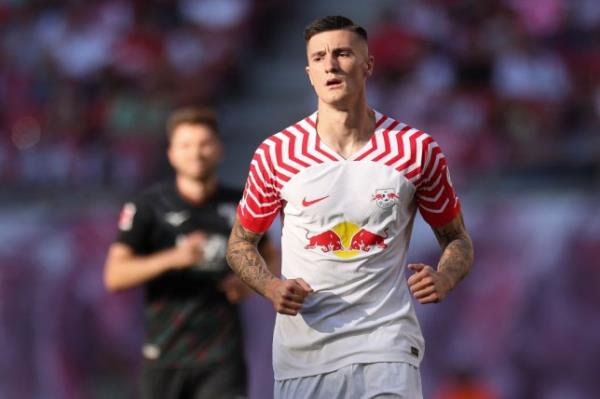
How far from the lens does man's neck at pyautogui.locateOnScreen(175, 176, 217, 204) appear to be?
6418mm

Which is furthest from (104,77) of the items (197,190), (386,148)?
(386,148)

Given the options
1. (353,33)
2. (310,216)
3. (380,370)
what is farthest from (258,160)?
(380,370)

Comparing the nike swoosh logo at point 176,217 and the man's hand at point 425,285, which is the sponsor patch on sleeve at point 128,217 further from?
the man's hand at point 425,285

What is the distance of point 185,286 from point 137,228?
1.28 feet

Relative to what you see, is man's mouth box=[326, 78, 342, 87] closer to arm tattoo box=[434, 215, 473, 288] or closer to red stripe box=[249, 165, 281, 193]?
red stripe box=[249, 165, 281, 193]

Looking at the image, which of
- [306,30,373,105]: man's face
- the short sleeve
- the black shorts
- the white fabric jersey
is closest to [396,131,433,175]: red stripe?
the white fabric jersey

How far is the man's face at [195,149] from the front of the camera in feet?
20.6

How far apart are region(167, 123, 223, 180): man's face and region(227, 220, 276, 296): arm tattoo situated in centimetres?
163

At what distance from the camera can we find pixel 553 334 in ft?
31.2

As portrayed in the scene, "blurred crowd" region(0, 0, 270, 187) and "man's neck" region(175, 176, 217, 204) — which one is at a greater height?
"blurred crowd" region(0, 0, 270, 187)

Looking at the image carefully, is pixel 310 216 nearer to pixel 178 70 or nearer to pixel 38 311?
pixel 38 311

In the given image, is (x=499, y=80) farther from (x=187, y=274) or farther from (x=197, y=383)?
(x=197, y=383)

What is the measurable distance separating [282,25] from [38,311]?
3.76 meters

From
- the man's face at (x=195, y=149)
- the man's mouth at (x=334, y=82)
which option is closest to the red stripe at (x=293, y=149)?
the man's mouth at (x=334, y=82)
